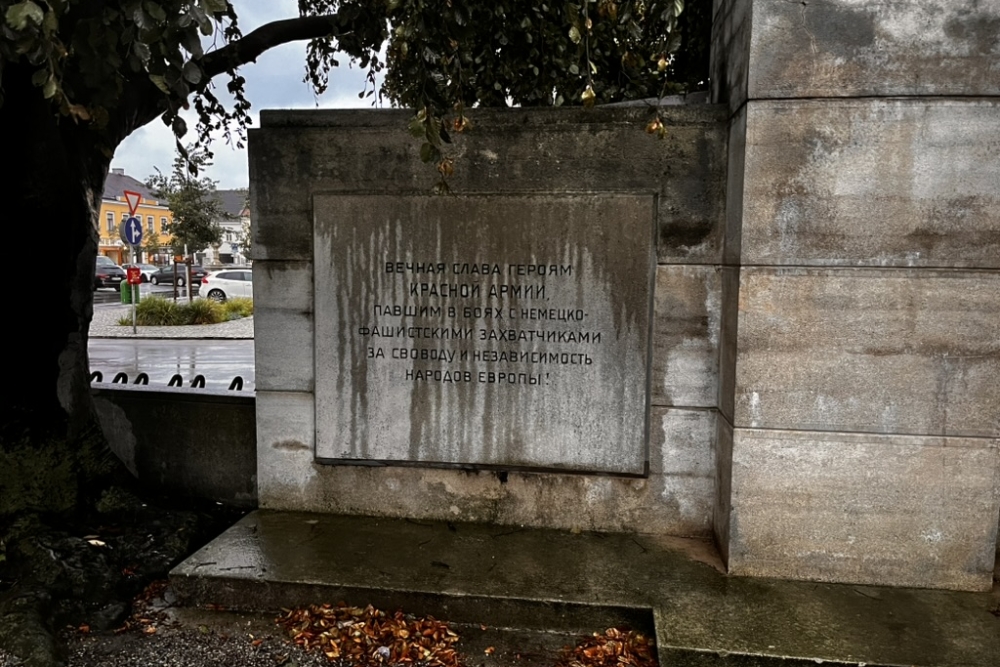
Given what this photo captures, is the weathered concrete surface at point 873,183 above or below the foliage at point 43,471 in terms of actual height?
above

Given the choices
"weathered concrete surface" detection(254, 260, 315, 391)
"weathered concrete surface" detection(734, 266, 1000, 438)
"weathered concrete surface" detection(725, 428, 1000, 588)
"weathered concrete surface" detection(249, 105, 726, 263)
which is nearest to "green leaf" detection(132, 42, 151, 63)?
"weathered concrete surface" detection(249, 105, 726, 263)

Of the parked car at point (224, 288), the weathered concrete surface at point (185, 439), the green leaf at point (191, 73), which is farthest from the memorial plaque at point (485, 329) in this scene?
the parked car at point (224, 288)

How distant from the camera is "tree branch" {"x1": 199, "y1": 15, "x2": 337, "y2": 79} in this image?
590 cm

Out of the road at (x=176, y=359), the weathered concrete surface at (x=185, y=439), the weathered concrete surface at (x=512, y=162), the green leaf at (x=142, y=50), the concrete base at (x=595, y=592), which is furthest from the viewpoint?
the road at (x=176, y=359)

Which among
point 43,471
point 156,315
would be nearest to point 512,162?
point 43,471

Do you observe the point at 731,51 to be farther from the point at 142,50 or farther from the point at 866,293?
the point at 142,50

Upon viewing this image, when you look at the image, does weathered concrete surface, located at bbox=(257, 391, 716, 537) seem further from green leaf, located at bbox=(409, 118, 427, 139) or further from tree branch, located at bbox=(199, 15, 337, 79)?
tree branch, located at bbox=(199, 15, 337, 79)

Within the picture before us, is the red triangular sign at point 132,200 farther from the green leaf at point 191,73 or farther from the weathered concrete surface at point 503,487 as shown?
the green leaf at point 191,73

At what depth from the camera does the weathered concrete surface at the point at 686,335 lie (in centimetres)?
412

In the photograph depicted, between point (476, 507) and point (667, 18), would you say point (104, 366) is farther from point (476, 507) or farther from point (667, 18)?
point (667, 18)

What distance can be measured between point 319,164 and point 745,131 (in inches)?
100

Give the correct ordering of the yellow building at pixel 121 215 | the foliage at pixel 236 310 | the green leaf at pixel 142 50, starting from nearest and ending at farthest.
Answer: the green leaf at pixel 142 50, the foliage at pixel 236 310, the yellow building at pixel 121 215

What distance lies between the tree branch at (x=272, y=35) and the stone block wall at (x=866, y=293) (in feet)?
12.7

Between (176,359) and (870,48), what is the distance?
13.5 metres
